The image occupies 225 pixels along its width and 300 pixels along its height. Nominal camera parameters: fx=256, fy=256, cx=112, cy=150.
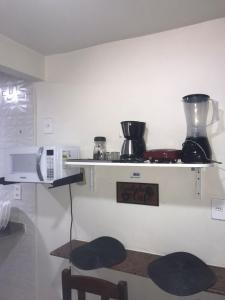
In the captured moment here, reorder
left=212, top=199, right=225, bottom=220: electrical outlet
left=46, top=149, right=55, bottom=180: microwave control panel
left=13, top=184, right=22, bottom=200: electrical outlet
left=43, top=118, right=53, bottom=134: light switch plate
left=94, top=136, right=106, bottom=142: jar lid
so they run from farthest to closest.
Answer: left=13, top=184, right=22, bottom=200: electrical outlet
left=43, top=118, right=53, bottom=134: light switch plate
left=94, top=136, right=106, bottom=142: jar lid
left=46, top=149, right=55, bottom=180: microwave control panel
left=212, top=199, right=225, bottom=220: electrical outlet

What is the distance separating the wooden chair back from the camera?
1.25 meters

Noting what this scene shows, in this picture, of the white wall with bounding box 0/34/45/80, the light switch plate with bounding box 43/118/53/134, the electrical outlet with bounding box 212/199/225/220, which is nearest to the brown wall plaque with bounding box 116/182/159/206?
the electrical outlet with bounding box 212/199/225/220

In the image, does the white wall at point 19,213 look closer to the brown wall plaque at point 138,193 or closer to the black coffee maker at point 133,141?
the brown wall plaque at point 138,193

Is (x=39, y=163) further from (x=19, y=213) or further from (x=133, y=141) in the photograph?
(x=19, y=213)

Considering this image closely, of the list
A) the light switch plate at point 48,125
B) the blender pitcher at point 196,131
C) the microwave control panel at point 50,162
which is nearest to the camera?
the blender pitcher at point 196,131

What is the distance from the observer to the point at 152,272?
139cm

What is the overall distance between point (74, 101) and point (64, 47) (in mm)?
394

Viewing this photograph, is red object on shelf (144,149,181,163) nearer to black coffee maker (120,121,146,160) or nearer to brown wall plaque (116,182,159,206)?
black coffee maker (120,121,146,160)

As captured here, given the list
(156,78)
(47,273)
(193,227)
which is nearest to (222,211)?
(193,227)

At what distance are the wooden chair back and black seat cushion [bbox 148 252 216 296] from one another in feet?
0.62

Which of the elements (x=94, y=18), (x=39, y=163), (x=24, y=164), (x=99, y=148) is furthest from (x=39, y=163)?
(x=94, y=18)

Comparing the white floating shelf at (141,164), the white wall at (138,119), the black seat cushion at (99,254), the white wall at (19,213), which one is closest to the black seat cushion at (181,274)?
the white wall at (138,119)

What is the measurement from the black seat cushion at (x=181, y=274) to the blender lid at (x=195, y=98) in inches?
35.6

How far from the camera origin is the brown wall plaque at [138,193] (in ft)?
5.41
